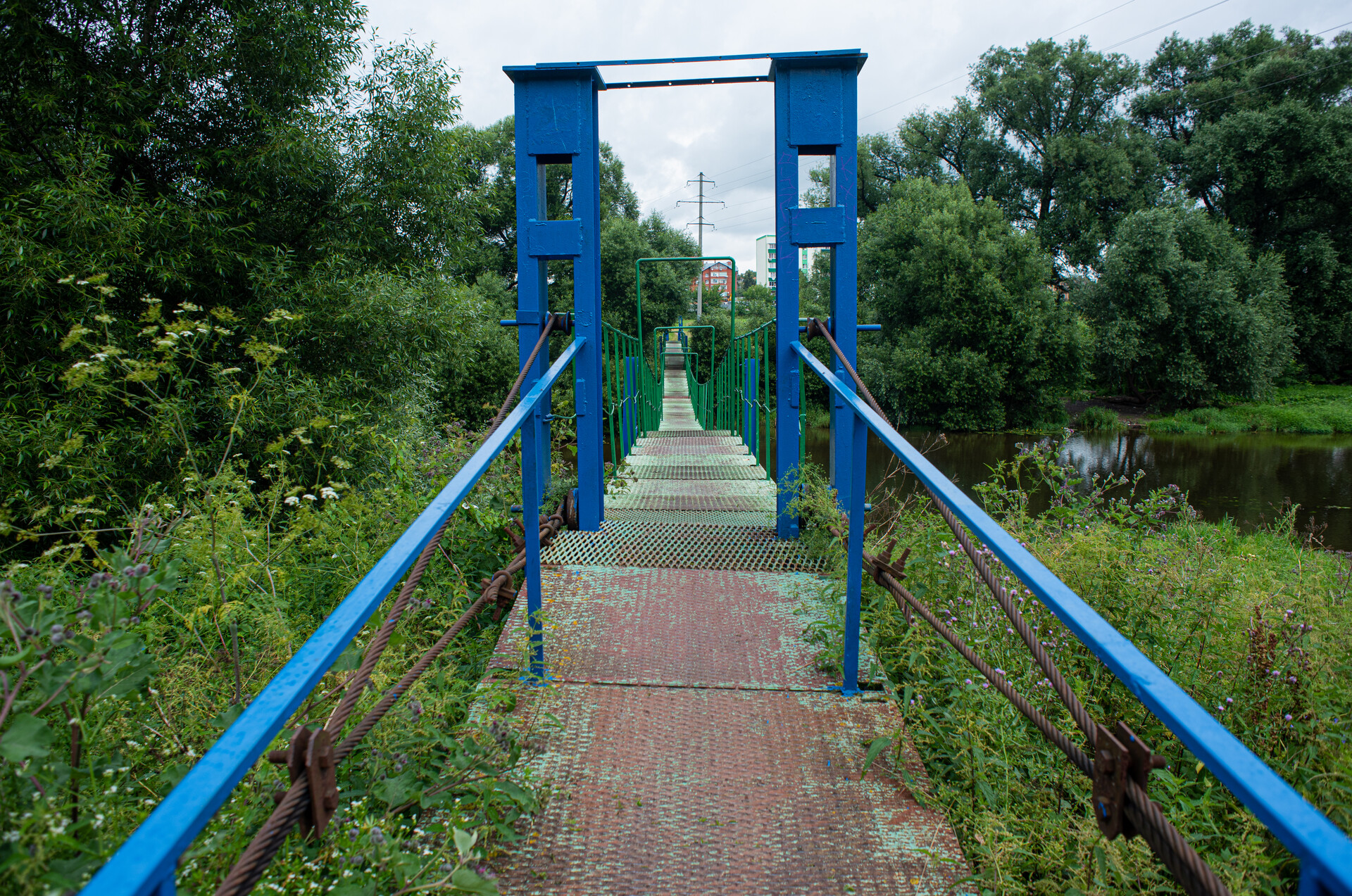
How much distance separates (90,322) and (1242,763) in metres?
7.57

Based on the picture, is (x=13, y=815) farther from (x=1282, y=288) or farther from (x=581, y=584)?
(x=1282, y=288)

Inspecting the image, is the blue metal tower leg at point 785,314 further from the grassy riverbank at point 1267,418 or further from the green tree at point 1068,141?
the green tree at point 1068,141

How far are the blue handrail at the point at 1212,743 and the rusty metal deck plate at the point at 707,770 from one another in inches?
28.5

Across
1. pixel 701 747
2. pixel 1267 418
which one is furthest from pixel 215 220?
pixel 1267 418

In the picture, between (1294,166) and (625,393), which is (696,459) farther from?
(1294,166)

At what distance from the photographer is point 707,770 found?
1.78 m

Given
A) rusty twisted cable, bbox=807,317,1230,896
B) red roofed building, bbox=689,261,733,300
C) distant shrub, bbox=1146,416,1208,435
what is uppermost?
red roofed building, bbox=689,261,733,300

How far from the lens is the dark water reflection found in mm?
12760

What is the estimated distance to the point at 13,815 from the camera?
3.18 ft

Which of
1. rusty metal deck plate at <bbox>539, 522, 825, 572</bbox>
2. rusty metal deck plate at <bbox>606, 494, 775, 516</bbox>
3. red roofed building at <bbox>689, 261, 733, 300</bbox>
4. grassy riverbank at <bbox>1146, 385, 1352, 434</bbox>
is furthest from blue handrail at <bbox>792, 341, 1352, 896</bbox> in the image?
red roofed building at <bbox>689, 261, 733, 300</bbox>

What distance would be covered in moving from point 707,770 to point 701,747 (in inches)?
3.6

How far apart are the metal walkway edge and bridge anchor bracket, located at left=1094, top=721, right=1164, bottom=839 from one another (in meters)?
0.55

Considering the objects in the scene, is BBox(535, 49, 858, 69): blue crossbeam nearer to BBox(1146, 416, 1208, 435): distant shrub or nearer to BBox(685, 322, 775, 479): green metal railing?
BBox(685, 322, 775, 479): green metal railing

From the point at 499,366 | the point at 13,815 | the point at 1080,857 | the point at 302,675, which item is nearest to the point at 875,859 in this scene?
the point at 1080,857
